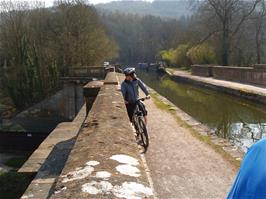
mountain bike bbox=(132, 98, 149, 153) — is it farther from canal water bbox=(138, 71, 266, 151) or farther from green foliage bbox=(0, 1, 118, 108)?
green foliage bbox=(0, 1, 118, 108)

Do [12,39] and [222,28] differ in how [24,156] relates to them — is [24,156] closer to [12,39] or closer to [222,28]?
[12,39]

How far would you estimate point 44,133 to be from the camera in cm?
3053

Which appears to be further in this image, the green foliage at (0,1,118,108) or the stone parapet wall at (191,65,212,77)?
the stone parapet wall at (191,65,212,77)

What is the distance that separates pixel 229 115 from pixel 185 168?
11.6 metres

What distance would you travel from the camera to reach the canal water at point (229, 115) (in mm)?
14078

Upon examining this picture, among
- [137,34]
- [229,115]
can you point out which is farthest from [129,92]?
[137,34]

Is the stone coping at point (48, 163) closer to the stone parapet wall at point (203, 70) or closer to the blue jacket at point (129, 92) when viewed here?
the blue jacket at point (129, 92)

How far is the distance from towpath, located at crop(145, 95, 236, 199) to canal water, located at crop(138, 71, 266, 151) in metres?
2.41

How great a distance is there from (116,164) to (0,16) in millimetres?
38388

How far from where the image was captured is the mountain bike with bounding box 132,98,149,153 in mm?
9217

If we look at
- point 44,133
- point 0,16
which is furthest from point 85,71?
point 0,16

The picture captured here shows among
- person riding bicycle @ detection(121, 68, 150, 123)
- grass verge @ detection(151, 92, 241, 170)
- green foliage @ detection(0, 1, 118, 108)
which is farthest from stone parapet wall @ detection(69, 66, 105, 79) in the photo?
person riding bicycle @ detection(121, 68, 150, 123)

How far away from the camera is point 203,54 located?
158 ft

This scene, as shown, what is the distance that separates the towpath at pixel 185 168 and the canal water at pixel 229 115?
7.91 feet
